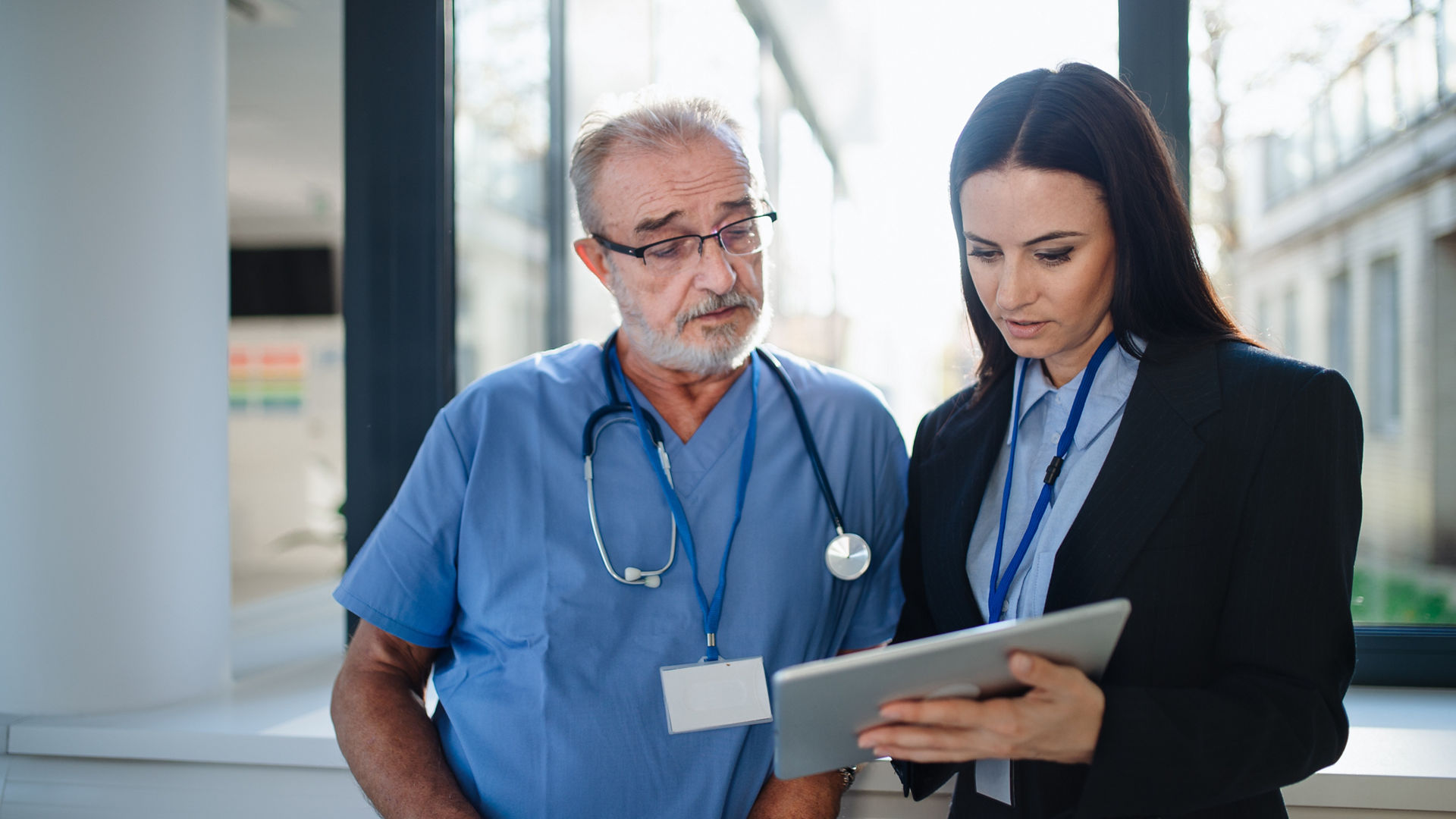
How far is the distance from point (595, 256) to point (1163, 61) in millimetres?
1088

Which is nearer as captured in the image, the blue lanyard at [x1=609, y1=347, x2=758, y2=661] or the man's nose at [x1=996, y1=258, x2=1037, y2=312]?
the man's nose at [x1=996, y1=258, x2=1037, y2=312]

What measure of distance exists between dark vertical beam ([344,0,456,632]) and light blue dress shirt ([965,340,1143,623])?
119 centimetres

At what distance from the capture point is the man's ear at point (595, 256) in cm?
148

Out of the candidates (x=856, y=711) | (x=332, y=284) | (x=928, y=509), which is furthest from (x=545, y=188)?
(x=332, y=284)

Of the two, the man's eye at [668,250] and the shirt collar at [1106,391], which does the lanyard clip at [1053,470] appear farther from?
the man's eye at [668,250]

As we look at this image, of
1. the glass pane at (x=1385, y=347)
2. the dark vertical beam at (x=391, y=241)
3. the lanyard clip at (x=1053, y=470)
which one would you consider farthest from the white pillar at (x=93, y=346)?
the glass pane at (x=1385, y=347)

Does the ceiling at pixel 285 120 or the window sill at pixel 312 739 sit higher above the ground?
the ceiling at pixel 285 120

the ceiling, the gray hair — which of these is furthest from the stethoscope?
the ceiling

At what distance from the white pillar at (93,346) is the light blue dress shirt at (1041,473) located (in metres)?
1.53

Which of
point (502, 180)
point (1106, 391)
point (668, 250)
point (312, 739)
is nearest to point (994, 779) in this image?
point (1106, 391)

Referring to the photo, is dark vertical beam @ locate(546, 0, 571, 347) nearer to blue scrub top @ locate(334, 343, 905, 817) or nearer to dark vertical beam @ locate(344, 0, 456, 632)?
dark vertical beam @ locate(344, 0, 456, 632)

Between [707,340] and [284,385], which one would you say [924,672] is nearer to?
[707,340]

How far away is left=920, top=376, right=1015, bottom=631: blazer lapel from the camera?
117 cm

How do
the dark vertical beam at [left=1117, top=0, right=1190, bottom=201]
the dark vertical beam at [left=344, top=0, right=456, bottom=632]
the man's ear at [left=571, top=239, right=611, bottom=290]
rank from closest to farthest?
the man's ear at [left=571, top=239, right=611, bottom=290] < the dark vertical beam at [left=1117, top=0, right=1190, bottom=201] < the dark vertical beam at [left=344, top=0, right=456, bottom=632]
